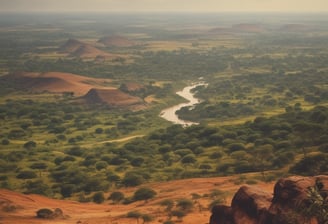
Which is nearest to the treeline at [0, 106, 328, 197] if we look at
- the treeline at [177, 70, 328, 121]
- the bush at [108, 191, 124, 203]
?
the bush at [108, 191, 124, 203]

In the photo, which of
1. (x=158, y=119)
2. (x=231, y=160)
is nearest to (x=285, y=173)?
(x=231, y=160)

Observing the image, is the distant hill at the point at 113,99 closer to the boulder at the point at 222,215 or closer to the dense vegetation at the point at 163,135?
the dense vegetation at the point at 163,135

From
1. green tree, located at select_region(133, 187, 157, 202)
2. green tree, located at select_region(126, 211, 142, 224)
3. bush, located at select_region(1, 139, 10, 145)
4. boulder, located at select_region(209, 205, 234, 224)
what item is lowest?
bush, located at select_region(1, 139, 10, 145)

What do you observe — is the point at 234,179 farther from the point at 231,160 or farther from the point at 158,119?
the point at 158,119

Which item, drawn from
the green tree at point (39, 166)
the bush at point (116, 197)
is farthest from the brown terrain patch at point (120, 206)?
the green tree at point (39, 166)

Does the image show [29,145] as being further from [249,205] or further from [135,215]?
[249,205]

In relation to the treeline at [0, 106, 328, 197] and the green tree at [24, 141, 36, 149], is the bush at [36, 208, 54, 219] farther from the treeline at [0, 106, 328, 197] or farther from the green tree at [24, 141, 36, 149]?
the green tree at [24, 141, 36, 149]
